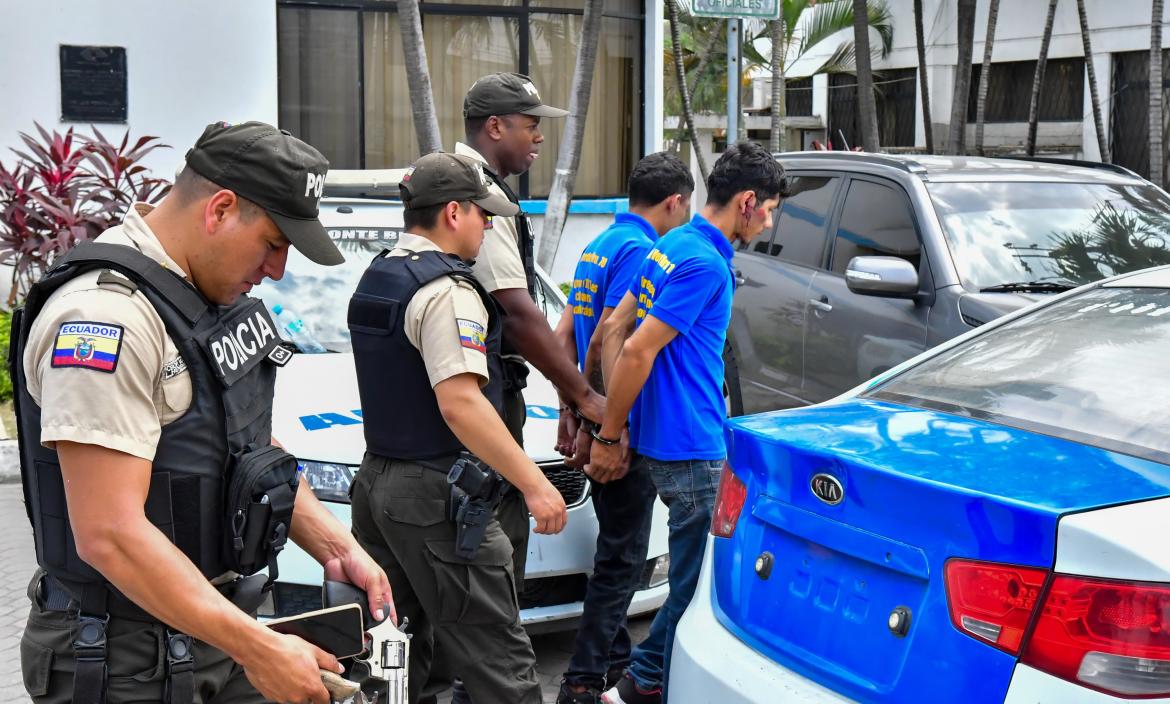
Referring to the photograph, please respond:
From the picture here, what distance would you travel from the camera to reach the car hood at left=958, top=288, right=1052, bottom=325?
534 centimetres

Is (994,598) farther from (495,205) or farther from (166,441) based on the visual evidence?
(495,205)

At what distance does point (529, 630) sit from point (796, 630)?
1927 mm

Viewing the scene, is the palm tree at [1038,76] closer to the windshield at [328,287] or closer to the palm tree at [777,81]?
the palm tree at [777,81]

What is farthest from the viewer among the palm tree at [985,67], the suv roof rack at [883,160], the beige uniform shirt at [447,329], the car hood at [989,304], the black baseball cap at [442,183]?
the palm tree at [985,67]

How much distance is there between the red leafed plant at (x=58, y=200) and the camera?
8875mm

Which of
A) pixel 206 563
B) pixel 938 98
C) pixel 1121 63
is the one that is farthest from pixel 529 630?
pixel 938 98

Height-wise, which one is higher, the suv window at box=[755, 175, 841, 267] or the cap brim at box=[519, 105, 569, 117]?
the cap brim at box=[519, 105, 569, 117]

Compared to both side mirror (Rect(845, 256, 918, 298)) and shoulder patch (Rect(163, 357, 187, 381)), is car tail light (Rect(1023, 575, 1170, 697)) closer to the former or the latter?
shoulder patch (Rect(163, 357, 187, 381))

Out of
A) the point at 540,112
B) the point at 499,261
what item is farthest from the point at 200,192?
the point at 540,112

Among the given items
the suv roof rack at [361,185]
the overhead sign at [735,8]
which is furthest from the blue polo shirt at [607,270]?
the overhead sign at [735,8]

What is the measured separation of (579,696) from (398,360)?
151 centimetres

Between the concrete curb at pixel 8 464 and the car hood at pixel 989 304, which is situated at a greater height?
the car hood at pixel 989 304

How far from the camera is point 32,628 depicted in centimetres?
239

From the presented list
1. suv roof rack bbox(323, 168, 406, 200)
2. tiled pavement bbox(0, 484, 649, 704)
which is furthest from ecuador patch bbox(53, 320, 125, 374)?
suv roof rack bbox(323, 168, 406, 200)
